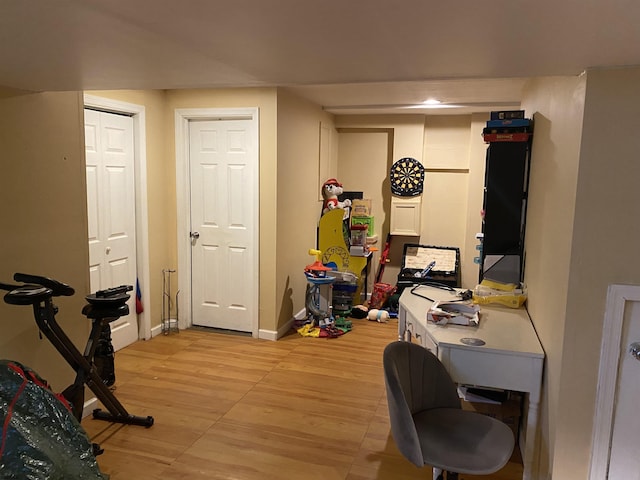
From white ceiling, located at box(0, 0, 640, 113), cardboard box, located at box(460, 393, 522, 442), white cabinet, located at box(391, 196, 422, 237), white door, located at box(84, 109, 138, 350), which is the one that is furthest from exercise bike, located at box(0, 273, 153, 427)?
white cabinet, located at box(391, 196, 422, 237)

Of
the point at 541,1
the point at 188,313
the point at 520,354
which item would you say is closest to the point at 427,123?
the point at 188,313

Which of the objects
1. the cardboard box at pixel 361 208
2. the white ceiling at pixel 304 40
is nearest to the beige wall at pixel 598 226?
the white ceiling at pixel 304 40

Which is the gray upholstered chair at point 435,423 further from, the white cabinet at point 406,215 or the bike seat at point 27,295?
the white cabinet at point 406,215

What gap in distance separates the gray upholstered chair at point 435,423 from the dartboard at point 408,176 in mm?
3753

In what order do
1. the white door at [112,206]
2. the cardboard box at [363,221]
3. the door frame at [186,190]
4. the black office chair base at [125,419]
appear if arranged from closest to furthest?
the black office chair base at [125,419], the white door at [112,206], the door frame at [186,190], the cardboard box at [363,221]

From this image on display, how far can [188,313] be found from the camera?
4832mm

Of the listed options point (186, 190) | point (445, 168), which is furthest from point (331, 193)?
point (186, 190)

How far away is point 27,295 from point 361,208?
423cm

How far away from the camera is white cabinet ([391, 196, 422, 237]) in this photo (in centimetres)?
587

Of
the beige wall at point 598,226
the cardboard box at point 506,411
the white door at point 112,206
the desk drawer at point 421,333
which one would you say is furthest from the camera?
the white door at point 112,206

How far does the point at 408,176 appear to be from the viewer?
5832 millimetres

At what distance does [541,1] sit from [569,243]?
1.06 m

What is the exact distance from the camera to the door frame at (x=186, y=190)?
440 centimetres

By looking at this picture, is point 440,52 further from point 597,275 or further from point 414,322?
point 414,322
